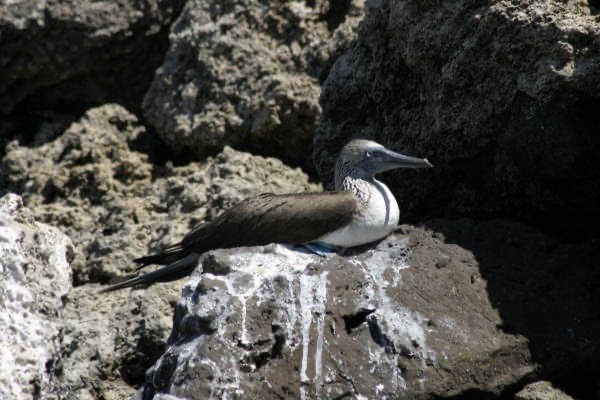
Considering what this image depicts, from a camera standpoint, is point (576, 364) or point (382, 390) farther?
point (576, 364)

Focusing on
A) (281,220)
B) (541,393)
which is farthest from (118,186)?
(541,393)

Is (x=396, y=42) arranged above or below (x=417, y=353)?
above

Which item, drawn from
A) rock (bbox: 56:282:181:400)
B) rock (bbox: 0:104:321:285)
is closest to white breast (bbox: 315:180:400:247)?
rock (bbox: 56:282:181:400)

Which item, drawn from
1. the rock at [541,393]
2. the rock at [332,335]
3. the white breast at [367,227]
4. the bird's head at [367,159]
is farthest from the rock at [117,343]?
the rock at [541,393]

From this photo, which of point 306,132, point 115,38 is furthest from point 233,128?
point 115,38

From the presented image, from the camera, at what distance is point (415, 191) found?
7242 millimetres

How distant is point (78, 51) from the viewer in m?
9.16

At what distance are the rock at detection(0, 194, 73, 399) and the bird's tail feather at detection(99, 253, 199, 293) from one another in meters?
0.92

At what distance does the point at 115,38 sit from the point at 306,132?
2048 mm

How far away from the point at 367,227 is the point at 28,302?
2.20 meters

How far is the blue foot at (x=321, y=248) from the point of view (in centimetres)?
651

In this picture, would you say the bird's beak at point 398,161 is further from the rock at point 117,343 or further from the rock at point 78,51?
the rock at point 78,51

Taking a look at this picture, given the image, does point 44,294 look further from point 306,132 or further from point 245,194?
point 306,132

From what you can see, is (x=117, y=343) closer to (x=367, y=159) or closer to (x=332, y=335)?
(x=332, y=335)
